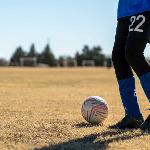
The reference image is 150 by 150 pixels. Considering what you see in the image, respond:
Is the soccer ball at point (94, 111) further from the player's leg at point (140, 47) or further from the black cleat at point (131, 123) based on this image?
the player's leg at point (140, 47)

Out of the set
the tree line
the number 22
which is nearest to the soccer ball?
the number 22

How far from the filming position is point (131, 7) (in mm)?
6926

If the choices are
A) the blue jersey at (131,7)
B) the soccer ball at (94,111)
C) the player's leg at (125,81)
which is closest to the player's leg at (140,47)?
the blue jersey at (131,7)

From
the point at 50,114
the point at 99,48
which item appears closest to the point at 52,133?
the point at 50,114

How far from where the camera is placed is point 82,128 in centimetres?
739

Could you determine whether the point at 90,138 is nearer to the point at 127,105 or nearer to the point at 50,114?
the point at 127,105

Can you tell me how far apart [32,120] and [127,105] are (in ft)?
5.84

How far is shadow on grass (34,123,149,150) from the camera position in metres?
5.82

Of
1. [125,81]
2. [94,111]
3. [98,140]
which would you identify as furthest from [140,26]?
[94,111]

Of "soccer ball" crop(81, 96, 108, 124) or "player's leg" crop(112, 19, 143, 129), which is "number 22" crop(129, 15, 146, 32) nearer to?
"player's leg" crop(112, 19, 143, 129)

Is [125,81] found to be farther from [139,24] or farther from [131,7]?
[131,7]

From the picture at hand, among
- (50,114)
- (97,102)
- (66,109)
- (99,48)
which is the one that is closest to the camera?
(97,102)

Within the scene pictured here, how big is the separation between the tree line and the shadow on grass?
83.1 m

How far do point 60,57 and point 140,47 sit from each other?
10223 cm
